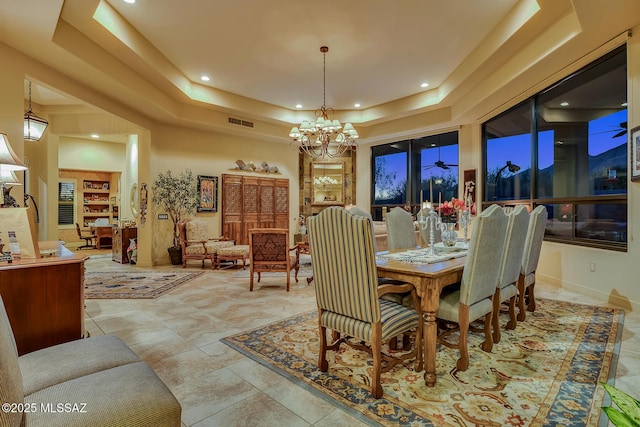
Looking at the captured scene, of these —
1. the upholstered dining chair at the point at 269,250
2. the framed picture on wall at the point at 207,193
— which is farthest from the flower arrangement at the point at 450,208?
the framed picture on wall at the point at 207,193

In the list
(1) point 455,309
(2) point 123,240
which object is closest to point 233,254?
(2) point 123,240

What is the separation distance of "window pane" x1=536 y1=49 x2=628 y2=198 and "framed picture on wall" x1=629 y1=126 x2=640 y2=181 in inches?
9.7

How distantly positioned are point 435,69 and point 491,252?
4513 millimetres

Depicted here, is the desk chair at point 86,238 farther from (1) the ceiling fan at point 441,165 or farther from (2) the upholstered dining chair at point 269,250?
(1) the ceiling fan at point 441,165

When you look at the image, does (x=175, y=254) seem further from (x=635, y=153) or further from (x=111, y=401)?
(x=635, y=153)

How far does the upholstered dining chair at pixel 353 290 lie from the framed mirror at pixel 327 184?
7.33 m

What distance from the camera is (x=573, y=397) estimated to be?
202 cm

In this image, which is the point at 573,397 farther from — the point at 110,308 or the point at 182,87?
the point at 182,87

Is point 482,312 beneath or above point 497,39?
beneath

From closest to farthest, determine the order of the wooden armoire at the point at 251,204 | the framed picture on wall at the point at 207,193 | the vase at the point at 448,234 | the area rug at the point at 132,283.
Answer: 1. the vase at the point at 448,234
2. the area rug at the point at 132,283
3. the framed picture on wall at the point at 207,193
4. the wooden armoire at the point at 251,204

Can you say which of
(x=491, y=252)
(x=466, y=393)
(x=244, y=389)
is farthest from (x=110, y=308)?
(x=491, y=252)

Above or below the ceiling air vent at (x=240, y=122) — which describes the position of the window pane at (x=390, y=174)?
below

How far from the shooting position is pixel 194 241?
21.9 ft

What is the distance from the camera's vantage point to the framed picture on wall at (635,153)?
3.54 m
